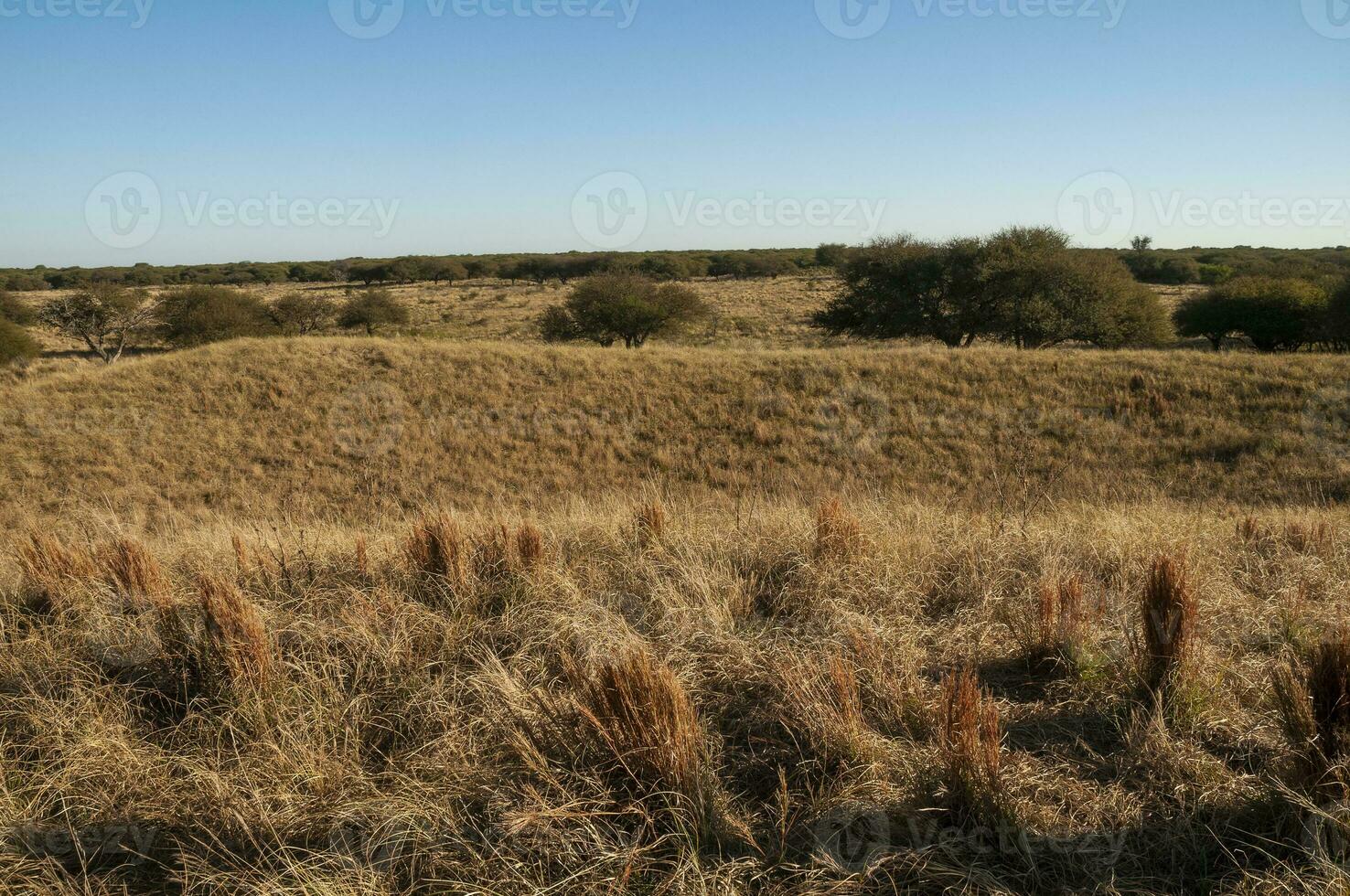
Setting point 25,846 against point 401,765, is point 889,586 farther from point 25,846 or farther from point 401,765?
point 25,846

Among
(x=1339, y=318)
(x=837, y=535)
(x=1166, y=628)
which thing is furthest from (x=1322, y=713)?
(x=1339, y=318)

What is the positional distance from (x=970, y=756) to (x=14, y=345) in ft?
158

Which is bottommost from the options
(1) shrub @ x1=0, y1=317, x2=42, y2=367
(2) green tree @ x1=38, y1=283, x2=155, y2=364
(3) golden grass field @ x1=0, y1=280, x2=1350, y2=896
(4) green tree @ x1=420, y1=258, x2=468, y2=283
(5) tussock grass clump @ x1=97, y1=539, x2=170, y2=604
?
(3) golden grass field @ x1=0, y1=280, x2=1350, y2=896

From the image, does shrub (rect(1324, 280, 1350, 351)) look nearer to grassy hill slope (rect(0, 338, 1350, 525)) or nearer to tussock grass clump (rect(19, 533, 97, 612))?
grassy hill slope (rect(0, 338, 1350, 525))

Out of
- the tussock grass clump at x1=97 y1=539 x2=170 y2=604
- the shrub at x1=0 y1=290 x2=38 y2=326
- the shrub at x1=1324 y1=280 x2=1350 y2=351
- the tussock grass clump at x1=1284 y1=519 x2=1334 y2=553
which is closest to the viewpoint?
the tussock grass clump at x1=97 y1=539 x2=170 y2=604

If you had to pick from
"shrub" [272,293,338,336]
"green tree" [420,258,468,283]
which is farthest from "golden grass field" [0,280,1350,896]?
"green tree" [420,258,468,283]

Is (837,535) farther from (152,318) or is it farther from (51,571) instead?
(152,318)

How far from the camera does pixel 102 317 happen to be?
128 ft

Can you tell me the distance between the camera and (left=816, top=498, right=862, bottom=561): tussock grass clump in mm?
4957

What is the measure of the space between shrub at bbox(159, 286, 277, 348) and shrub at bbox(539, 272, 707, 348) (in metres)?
16.9

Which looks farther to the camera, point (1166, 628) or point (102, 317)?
point (102, 317)

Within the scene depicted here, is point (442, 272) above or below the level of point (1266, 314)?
above

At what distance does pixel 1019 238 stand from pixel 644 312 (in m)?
18.8

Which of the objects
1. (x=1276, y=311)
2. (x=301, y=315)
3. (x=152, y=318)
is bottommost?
(x=1276, y=311)
